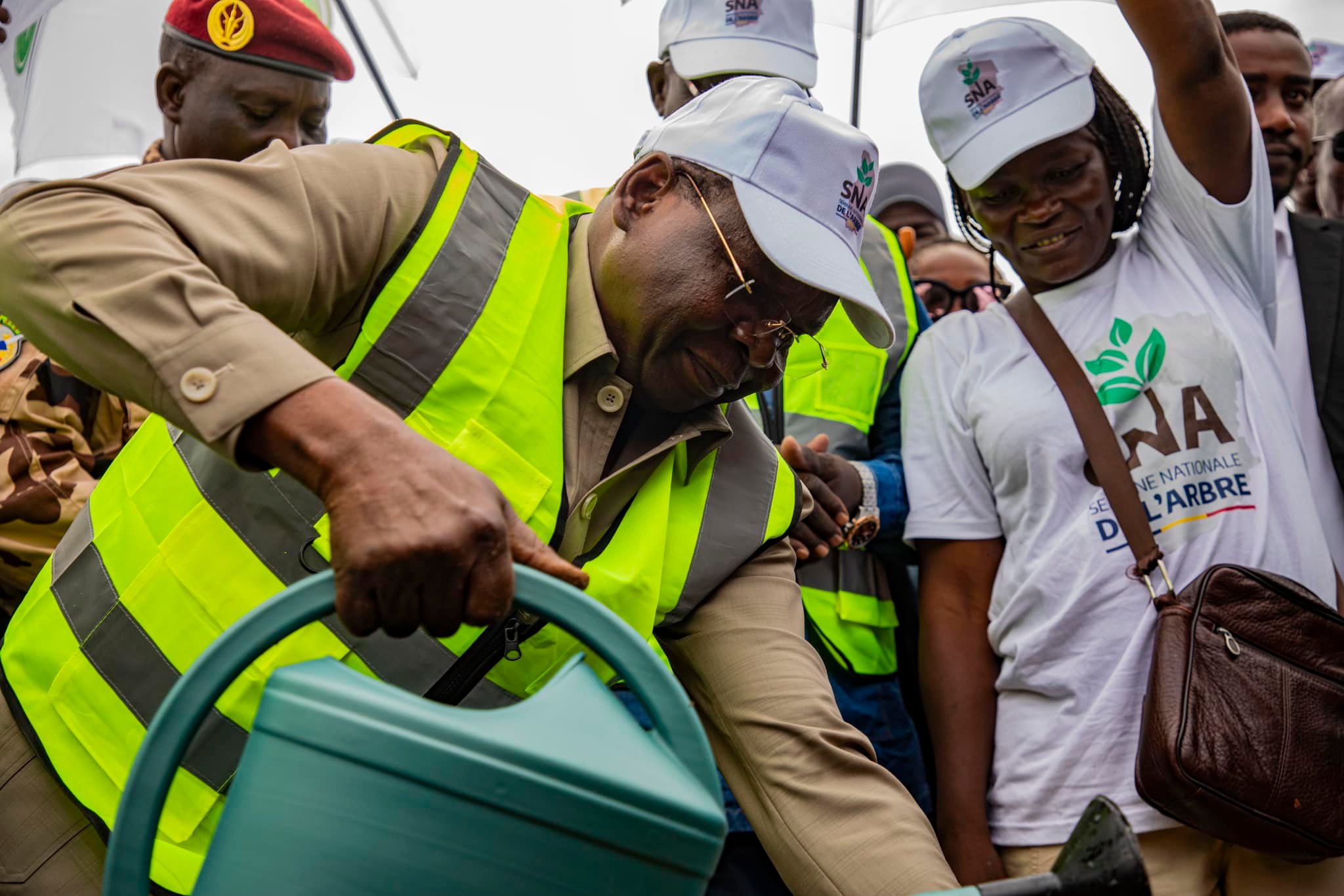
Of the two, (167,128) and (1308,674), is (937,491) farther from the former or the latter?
(167,128)

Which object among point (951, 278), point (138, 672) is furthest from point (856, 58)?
point (138, 672)

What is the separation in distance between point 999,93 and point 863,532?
0.92 meters

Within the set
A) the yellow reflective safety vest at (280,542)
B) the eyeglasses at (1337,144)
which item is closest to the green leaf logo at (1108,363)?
the yellow reflective safety vest at (280,542)

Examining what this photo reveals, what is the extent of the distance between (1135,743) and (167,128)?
2.43m

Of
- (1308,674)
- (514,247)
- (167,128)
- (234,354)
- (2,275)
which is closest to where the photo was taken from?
(234,354)

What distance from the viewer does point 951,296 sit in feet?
11.3

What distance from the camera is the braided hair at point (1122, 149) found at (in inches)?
104

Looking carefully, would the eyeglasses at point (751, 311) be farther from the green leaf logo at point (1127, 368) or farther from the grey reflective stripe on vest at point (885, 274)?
the grey reflective stripe on vest at point (885, 274)

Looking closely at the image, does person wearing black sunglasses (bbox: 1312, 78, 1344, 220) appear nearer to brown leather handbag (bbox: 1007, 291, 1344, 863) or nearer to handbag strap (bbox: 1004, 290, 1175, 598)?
handbag strap (bbox: 1004, 290, 1175, 598)

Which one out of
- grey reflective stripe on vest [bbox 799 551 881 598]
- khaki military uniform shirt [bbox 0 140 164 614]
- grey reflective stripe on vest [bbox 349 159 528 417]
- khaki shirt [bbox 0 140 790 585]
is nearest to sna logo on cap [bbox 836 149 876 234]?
khaki shirt [bbox 0 140 790 585]

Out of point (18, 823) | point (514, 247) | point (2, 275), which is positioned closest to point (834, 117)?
point (514, 247)

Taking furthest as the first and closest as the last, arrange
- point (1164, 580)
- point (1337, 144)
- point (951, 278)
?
1. point (951, 278)
2. point (1337, 144)
3. point (1164, 580)

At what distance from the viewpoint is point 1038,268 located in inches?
103

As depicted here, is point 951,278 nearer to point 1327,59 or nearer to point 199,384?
point 1327,59
